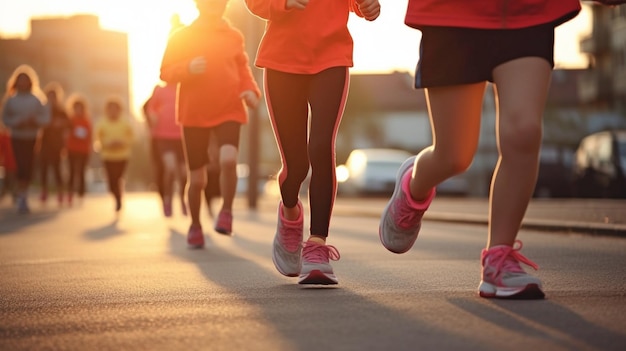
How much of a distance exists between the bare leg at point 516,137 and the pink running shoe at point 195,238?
15.3ft

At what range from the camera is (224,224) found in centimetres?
932

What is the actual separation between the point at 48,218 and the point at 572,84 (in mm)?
76032

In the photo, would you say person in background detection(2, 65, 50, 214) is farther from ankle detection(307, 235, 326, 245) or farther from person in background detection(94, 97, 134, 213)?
ankle detection(307, 235, 326, 245)

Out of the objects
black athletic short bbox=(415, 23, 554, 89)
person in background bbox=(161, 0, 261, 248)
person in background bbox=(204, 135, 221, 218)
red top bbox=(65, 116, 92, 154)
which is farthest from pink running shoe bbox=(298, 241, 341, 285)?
red top bbox=(65, 116, 92, 154)

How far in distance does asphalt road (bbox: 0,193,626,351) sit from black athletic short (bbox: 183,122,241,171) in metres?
0.71

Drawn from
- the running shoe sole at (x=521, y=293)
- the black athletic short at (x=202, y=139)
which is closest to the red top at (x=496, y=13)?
the running shoe sole at (x=521, y=293)

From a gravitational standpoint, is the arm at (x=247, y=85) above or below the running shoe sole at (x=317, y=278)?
above

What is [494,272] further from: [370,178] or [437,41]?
[370,178]

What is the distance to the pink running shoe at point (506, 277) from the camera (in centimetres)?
484

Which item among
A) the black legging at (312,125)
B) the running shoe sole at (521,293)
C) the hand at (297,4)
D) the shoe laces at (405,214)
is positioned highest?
the hand at (297,4)

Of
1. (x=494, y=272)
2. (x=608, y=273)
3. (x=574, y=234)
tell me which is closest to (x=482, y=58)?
(x=494, y=272)

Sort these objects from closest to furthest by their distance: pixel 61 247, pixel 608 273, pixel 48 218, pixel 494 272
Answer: pixel 494 272, pixel 608 273, pixel 61 247, pixel 48 218

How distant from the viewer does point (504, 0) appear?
16.1 ft

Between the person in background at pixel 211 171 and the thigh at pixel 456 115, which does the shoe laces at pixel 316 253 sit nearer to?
the thigh at pixel 456 115
